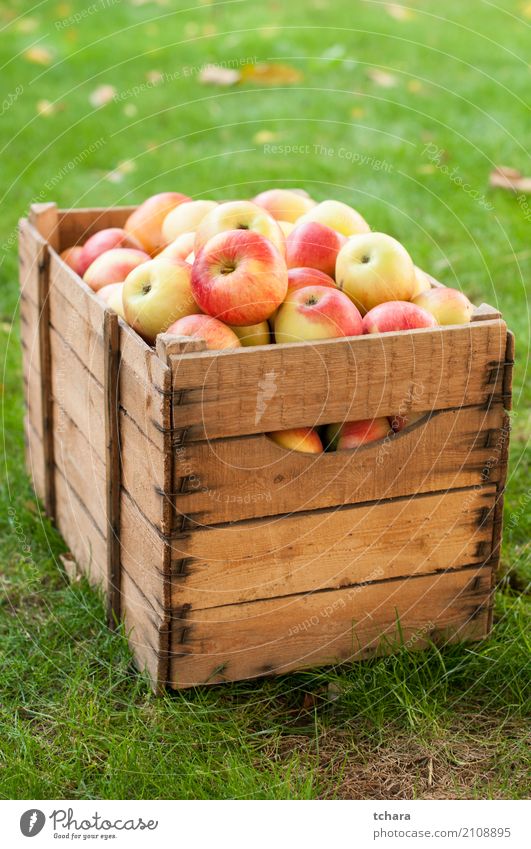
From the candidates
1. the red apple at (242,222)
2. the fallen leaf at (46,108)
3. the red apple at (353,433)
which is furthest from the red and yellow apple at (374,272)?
the fallen leaf at (46,108)

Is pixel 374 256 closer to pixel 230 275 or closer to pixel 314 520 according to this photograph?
pixel 230 275

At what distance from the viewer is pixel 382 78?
558cm

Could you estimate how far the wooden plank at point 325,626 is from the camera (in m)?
2.16

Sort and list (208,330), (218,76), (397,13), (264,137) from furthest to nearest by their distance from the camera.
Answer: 1. (397,13)
2. (218,76)
3. (264,137)
4. (208,330)

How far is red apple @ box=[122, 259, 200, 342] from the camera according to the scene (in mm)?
2146

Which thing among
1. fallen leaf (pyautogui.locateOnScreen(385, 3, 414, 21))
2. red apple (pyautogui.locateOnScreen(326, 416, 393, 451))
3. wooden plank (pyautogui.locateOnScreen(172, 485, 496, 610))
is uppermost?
fallen leaf (pyautogui.locateOnScreen(385, 3, 414, 21))

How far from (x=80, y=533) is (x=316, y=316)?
0.88 meters

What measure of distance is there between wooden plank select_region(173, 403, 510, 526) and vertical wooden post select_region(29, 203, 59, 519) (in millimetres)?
A: 865

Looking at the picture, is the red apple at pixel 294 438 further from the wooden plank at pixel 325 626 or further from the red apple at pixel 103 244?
the red apple at pixel 103 244

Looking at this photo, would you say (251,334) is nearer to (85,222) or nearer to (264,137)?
(85,222)

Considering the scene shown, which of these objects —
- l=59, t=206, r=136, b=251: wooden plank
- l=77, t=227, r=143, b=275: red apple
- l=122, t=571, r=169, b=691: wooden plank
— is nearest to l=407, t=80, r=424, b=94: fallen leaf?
l=59, t=206, r=136, b=251: wooden plank

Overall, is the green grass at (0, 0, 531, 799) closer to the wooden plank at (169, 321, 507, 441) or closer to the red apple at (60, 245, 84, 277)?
the wooden plank at (169, 321, 507, 441)

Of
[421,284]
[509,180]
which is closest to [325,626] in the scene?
[421,284]

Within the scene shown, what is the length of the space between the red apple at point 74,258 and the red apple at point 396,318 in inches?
31.4
